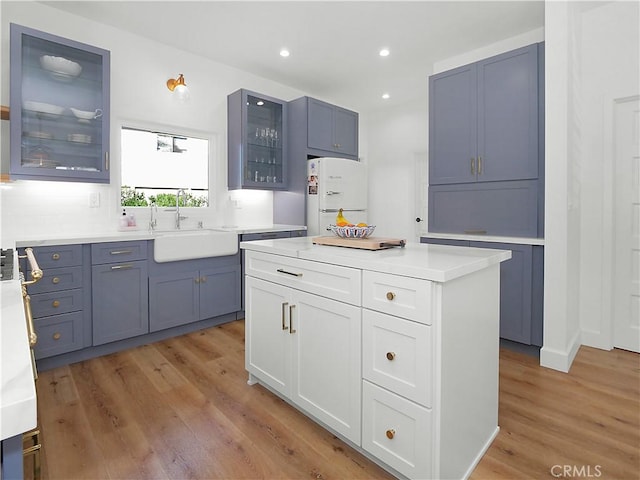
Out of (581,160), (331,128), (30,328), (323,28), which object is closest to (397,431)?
(30,328)

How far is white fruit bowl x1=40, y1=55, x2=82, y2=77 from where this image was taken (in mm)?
2750

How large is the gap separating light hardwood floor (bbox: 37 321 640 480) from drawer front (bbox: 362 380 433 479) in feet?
0.51

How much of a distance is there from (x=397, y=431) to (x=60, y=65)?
11.1 ft

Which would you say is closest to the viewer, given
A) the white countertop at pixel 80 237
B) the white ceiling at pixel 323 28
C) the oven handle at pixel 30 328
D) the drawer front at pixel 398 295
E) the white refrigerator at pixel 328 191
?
the oven handle at pixel 30 328

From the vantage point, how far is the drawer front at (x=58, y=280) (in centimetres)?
254

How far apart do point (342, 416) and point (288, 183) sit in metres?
3.26

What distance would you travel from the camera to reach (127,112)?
3422 millimetres

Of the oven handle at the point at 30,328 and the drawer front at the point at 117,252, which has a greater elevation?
the drawer front at the point at 117,252

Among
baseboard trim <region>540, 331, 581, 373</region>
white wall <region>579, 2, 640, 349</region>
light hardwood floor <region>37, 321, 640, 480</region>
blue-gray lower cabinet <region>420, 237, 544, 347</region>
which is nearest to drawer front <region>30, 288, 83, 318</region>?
light hardwood floor <region>37, 321, 640, 480</region>

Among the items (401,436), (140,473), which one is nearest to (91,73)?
(140,473)

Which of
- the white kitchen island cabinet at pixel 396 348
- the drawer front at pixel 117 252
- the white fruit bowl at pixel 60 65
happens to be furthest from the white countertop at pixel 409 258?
the white fruit bowl at pixel 60 65

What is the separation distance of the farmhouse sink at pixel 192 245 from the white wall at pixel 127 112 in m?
0.61

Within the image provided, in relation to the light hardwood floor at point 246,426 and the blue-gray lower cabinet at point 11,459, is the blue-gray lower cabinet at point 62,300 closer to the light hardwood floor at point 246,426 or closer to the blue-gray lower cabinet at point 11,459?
the light hardwood floor at point 246,426

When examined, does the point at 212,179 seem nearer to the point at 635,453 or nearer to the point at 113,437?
the point at 113,437
